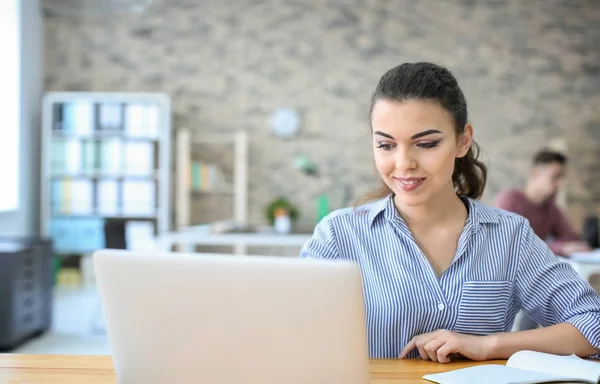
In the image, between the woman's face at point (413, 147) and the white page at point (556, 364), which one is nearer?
the white page at point (556, 364)

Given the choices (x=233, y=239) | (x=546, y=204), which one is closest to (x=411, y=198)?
(x=546, y=204)

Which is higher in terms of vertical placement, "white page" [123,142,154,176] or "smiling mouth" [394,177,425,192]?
"white page" [123,142,154,176]

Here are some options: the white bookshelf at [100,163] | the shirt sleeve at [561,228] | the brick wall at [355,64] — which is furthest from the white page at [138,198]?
the shirt sleeve at [561,228]

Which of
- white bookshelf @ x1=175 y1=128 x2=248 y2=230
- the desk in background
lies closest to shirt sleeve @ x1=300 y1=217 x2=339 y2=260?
the desk in background

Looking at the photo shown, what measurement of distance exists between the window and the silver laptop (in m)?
5.71

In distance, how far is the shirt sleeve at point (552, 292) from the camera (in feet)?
4.89

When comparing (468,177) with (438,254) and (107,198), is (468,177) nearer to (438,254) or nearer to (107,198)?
(438,254)

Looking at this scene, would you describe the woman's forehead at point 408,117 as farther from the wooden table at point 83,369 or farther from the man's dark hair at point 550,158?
the man's dark hair at point 550,158

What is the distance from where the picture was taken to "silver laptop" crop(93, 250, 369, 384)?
945 millimetres

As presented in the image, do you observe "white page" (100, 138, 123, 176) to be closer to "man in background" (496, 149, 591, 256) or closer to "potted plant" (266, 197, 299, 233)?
"potted plant" (266, 197, 299, 233)

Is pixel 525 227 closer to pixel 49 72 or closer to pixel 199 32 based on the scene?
pixel 199 32

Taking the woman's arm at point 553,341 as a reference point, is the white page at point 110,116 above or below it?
above

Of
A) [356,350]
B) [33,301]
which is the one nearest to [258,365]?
[356,350]

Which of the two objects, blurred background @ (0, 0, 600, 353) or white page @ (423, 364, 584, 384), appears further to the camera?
blurred background @ (0, 0, 600, 353)
